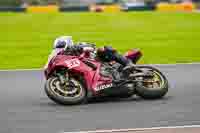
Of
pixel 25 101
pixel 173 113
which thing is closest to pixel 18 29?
pixel 25 101

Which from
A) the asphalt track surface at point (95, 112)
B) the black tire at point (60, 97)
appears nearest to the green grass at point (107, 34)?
the asphalt track surface at point (95, 112)

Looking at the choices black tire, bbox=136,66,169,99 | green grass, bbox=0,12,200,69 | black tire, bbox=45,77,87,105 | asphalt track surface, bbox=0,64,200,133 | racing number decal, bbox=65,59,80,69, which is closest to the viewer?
asphalt track surface, bbox=0,64,200,133

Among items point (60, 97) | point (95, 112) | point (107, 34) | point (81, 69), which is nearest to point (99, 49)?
point (81, 69)

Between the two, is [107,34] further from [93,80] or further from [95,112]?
[95,112]

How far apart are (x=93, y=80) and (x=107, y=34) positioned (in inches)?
654

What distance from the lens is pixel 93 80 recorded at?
1136 centimetres

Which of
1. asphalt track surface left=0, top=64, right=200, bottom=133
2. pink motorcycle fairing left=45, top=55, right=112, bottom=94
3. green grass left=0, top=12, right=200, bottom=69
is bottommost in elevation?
green grass left=0, top=12, right=200, bottom=69

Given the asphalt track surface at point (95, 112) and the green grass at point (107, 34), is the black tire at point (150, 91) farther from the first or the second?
the green grass at point (107, 34)

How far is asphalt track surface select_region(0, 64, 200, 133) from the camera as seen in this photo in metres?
9.64

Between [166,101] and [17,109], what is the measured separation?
2.33 m

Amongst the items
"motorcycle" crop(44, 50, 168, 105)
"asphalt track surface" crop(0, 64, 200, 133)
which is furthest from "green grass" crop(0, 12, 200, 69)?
"motorcycle" crop(44, 50, 168, 105)

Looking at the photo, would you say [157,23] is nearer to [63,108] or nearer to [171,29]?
[171,29]

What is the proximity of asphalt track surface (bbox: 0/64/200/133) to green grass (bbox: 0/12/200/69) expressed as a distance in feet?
18.4

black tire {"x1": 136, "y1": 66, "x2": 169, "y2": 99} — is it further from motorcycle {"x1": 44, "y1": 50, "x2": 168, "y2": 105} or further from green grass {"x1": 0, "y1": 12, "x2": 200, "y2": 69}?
green grass {"x1": 0, "y1": 12, "x2": 200, "y2": 69}
